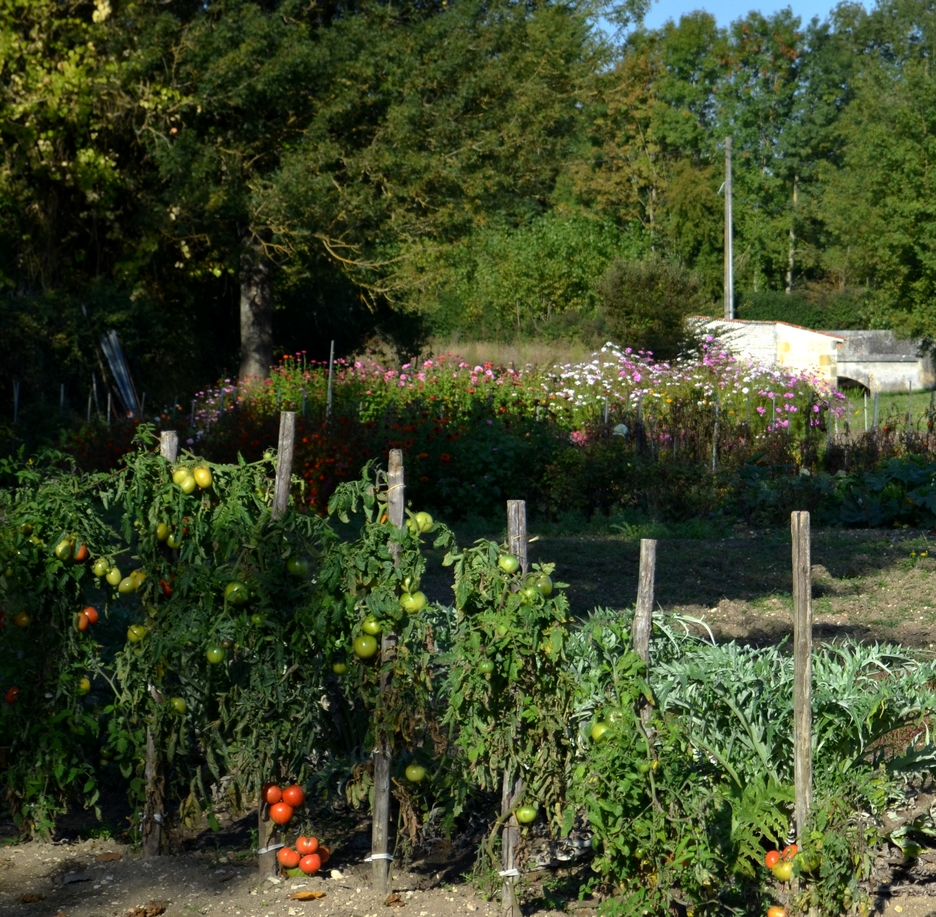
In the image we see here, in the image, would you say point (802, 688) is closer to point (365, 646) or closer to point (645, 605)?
point (645, 605)

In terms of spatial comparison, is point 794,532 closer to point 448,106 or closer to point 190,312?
point 448,106

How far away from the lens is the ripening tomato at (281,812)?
354 cm

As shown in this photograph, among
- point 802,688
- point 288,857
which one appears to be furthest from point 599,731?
point 288,857

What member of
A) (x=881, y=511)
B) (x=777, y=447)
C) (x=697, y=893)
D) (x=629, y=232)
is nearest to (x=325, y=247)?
(x=777, y=447)

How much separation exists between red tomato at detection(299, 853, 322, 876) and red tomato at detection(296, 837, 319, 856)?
14 mm

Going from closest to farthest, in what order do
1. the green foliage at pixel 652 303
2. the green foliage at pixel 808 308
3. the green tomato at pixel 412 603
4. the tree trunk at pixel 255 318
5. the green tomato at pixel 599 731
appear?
the green tomato at pixel 599 731, the green tomato at pixel 412 603, the tree trunk at pixel 255 318, the green foliage at pixel 652 303, the green foliage at pixel 808 308

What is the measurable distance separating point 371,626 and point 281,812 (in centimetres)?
64

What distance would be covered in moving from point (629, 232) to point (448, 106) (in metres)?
19.7

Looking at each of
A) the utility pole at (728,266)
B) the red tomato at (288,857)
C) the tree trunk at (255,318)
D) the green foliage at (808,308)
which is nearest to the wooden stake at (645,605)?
the red tomato at (288,857)

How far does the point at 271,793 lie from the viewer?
3543 mm

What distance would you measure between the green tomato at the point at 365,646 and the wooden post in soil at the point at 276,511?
491 millimetres

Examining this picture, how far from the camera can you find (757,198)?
41.0m

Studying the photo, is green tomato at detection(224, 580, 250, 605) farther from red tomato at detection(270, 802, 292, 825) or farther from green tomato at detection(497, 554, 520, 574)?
green tomato at detection(497, 554, 520, 574)

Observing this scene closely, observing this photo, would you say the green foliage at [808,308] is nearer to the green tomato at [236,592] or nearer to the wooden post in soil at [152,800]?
the wooden post in soil at [152,800]
